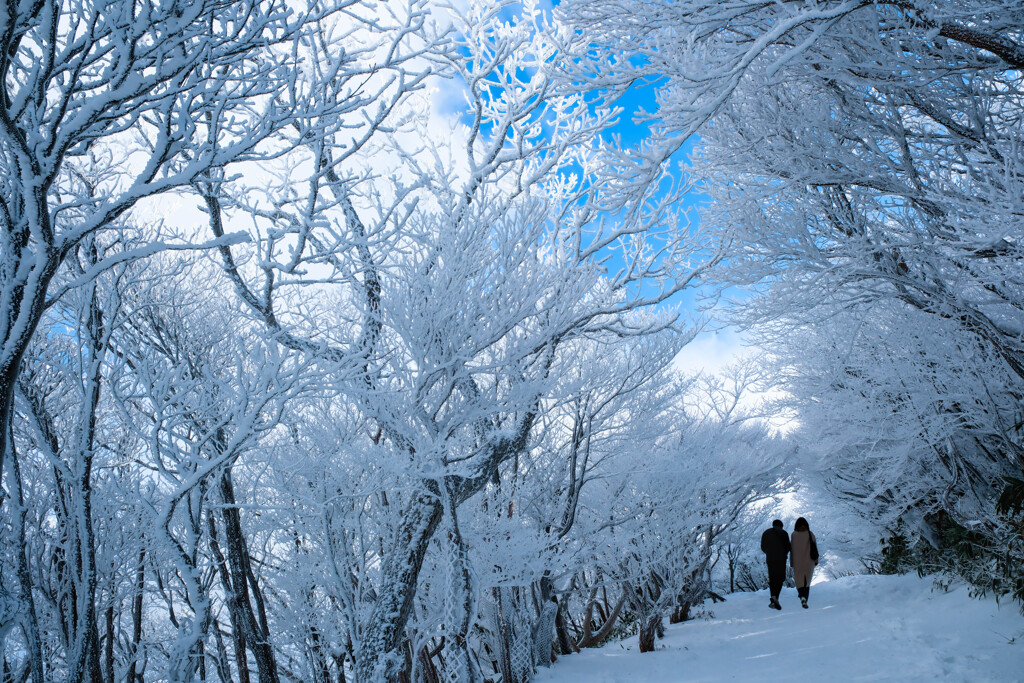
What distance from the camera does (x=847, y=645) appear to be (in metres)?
6.86

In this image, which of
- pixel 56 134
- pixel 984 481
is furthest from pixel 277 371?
pixel 984 481

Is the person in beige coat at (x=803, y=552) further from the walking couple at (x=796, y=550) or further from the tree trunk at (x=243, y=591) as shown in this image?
the tree trunk at (x=243, y=591)

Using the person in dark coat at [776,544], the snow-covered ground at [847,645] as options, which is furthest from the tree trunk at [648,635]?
the person in dark coat at [776,544]

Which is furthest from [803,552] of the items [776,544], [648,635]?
[648,635]

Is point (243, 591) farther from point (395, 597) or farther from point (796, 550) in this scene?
point (796, 550)

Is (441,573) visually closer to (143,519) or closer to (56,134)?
(143,519)

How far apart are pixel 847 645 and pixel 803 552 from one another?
3.56m

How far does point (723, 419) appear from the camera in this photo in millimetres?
13789

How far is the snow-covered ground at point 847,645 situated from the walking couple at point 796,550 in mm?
609

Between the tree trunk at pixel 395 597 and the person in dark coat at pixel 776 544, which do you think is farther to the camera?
the person in dark coat at pixel 776 544

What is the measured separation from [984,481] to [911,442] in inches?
81.4

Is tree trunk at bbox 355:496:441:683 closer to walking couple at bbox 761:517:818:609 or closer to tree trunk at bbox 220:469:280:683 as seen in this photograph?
tree trunk at bbox 220:469:280:683

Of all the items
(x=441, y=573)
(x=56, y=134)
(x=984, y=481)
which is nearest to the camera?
(x=56, y=134)

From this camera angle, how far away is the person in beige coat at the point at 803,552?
10062mm
